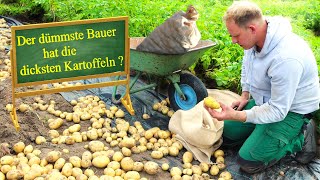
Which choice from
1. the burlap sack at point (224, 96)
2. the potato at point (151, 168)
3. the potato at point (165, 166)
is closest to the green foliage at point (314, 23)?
the burlap sack at point (224, 96)

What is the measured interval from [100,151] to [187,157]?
0.70 meters

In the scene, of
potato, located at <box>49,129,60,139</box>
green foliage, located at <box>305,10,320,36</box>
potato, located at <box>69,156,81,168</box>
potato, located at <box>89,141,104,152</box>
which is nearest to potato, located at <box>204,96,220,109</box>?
potato, located at <box>89,141,104,152</box>

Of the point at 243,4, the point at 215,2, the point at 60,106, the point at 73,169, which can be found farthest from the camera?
the point at 215,2

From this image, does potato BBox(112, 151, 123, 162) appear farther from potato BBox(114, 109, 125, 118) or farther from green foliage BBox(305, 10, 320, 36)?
green foliage BBox(305, 10, 320, 36)

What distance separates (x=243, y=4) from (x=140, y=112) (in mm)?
1742

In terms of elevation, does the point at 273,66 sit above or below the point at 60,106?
above

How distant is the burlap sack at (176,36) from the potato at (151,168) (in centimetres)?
103

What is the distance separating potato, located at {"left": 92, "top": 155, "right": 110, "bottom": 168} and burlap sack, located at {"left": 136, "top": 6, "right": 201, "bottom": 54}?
3.53 ft

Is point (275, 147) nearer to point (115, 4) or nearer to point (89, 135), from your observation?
point (89, 135)

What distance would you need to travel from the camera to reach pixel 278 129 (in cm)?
315

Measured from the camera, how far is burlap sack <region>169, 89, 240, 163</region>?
11.3 ft

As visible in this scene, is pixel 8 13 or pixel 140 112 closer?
pixel 140 112

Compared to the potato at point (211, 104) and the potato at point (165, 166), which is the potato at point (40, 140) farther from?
the potato at point (211, 104)

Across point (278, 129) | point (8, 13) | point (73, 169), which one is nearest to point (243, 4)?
point (278, 129)
